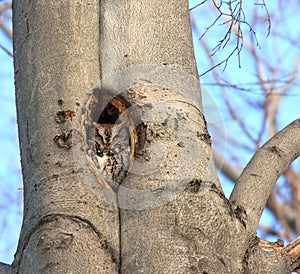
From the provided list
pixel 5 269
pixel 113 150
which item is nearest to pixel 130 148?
pixel 113 150

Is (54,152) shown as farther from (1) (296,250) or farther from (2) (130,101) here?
(1) (296,250)

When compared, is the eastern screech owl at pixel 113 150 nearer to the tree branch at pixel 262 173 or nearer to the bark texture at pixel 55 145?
the bark texture at pixel 55 145

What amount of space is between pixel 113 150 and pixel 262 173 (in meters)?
0.29

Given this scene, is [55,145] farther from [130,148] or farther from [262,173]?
[262,173]

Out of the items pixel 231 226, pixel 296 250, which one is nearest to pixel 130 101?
pixel 231 226

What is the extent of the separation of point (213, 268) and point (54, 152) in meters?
0.29

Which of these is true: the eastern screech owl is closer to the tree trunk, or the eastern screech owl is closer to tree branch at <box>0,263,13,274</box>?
the tree trunk

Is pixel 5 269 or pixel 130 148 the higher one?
pixel 130 148

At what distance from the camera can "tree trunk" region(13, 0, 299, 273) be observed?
947 mm

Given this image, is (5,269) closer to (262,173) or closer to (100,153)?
(100,153)

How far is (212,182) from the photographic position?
1.03m

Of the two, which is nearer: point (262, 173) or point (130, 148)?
point (130, 148)

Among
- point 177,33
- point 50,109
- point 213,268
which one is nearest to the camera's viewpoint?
point 213,268

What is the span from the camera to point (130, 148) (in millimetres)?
1054
